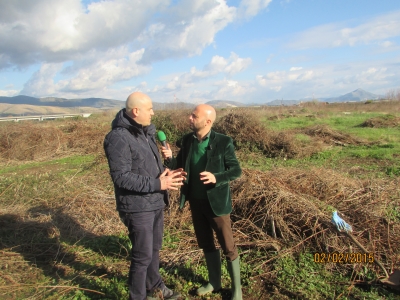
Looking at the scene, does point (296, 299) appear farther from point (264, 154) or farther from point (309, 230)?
point (264, 154)

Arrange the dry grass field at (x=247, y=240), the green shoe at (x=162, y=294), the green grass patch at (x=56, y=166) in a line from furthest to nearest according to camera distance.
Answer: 1. the green grass patch at (x=56, y=166)
2. the dry grass field at (x=247, y=240)
3. the green shoe at (x=162, y=294)

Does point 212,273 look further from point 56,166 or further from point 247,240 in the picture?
point 56,166

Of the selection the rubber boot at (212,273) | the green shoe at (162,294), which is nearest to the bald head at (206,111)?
the rubber boot at (212,273)

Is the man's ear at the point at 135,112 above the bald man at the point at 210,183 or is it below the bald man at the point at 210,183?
above

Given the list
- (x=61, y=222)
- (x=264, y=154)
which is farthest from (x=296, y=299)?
(x=264, y=154)

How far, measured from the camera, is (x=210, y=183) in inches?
111

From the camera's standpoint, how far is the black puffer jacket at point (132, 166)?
2477mm

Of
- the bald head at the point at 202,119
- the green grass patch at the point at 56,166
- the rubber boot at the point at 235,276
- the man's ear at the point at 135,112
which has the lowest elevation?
the green grass patch at the point at 56,166

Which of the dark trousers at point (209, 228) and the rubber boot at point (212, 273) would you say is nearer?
the dark trousers at point (209, 228)

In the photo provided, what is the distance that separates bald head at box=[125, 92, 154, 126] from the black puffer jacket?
0.19 ft

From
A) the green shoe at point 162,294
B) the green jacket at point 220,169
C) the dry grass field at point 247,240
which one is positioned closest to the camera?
the green jacket at point 220,169

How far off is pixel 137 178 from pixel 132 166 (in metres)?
0.17

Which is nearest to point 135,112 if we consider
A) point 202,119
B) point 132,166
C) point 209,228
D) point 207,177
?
point 132,166
